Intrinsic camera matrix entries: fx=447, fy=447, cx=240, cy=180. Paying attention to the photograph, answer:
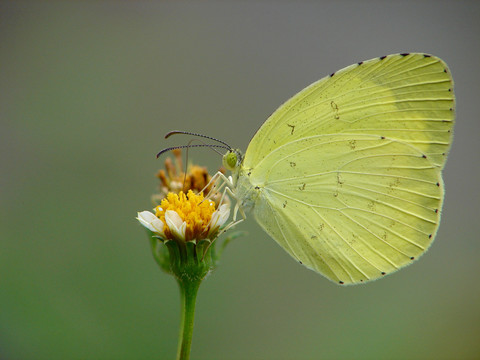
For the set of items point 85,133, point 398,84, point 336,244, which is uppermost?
point 85,133

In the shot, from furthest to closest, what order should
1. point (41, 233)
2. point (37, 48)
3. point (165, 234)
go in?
point (37, 48)
point (41, 233)
point (165, 234)

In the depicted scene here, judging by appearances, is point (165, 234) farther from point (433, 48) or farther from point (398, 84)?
point (433, 48)

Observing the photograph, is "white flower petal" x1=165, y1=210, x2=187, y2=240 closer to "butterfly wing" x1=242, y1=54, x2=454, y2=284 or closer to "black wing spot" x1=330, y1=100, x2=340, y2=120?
"butterfly wing" x1=242, y1=54, x2=454, y2=284

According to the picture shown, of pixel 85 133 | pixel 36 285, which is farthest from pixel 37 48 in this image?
pixel 36 285

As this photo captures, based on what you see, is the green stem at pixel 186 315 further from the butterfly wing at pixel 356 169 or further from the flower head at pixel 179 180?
Result: the flower head at pixel 179 180

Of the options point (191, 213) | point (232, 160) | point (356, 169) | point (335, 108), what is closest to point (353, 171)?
point (356, 169)

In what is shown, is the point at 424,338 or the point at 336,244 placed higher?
the point at 336,244

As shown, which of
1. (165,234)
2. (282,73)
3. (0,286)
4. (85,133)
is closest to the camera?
(165,234)

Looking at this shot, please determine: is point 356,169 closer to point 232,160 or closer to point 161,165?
point 232,160

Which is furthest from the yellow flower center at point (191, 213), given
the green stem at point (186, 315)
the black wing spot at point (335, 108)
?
the black wing spot at point (335, 108)
